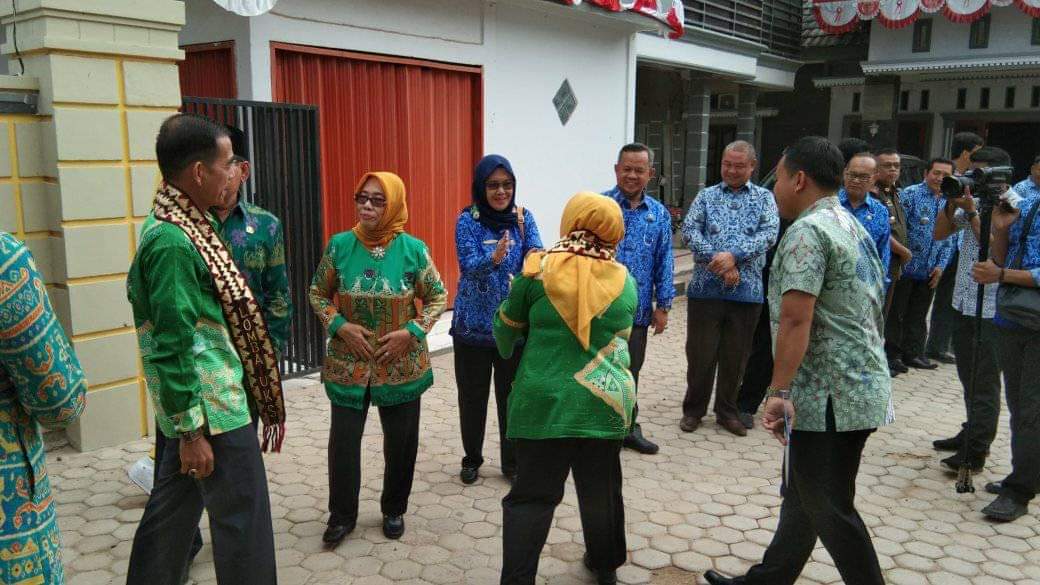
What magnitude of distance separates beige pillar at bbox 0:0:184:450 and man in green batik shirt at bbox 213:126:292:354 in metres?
1.48

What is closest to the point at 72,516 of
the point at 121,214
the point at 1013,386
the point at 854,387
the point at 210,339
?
the point at 121,214

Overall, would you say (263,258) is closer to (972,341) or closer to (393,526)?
(393,526)

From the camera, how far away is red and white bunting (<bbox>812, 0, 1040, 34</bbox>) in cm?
1352

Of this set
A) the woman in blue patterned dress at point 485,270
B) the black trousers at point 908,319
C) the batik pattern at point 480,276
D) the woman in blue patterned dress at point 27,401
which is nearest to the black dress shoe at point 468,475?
the woman in blue patterned dress at point 485,270

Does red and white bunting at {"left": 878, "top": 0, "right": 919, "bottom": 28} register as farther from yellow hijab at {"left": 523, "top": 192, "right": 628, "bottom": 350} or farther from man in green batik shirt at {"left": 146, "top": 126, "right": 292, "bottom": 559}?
man in green batik shirt at {"left": 146, "top": 126, "right": 292, "bottom": 559}

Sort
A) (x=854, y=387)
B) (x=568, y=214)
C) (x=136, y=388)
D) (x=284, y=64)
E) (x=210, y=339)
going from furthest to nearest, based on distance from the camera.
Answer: (x=284, y=64) < (x=136, y=388) < (x=568, y=214) < (x=854, y=387) < (x=210, y=339)

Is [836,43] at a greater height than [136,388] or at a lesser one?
greater

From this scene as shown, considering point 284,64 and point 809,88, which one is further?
point 809,88

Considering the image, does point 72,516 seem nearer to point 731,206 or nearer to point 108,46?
point 108,46

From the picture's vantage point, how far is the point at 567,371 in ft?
9.49

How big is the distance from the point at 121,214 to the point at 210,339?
8.83ft

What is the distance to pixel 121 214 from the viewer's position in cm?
470

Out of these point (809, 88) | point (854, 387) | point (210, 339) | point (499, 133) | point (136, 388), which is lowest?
point (136, 388)

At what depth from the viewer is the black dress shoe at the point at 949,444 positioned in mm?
5070
